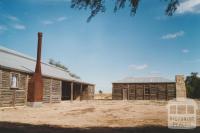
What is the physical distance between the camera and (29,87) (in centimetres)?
2511

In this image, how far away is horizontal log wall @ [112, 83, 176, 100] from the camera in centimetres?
4172

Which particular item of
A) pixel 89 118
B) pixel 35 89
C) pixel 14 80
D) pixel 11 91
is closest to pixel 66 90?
pixel 35 89

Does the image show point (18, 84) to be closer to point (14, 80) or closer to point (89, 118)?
point (14, 80)

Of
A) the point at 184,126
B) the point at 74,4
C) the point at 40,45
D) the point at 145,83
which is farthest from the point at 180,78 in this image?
the point at 74,4

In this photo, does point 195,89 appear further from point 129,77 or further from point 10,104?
point 10,104

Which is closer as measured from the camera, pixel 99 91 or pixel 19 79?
pixel 19 79

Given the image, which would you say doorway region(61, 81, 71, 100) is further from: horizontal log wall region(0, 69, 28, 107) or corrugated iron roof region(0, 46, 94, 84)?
horizontal log wall region(0, 69, 28, 107)

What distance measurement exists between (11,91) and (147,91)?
989 inches

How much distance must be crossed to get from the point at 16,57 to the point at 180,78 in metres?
22.4

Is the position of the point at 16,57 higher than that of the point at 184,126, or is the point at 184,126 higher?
the point at 16,57

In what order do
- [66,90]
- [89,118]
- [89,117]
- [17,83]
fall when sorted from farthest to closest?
[66,90] → [17,83] → [89,117] → [89,118]

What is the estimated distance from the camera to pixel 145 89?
42.9 meters

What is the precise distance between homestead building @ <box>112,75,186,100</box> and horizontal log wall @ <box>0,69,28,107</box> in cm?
2176

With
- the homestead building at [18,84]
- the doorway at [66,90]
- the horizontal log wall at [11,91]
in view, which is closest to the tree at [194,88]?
the doorway at [66,90]
